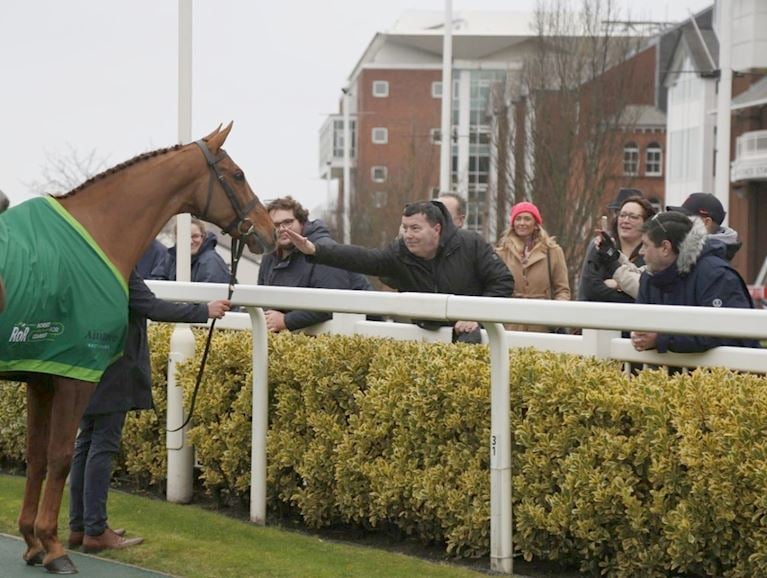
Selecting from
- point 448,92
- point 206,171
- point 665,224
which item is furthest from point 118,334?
point 448,92

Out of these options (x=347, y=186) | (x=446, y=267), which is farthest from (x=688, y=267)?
(x=347, y=186)

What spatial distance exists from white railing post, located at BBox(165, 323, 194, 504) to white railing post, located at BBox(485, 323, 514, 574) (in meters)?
2.26

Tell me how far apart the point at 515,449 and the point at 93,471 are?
6.73 feet

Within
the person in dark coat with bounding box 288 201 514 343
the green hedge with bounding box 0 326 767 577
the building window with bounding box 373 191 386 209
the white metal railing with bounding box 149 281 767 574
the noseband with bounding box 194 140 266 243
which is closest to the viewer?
the green hedge with bounding box 0 326 767 577

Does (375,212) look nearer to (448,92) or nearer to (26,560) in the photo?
(448,92)

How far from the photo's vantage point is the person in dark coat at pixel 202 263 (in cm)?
1018

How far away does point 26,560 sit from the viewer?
20.3 feet

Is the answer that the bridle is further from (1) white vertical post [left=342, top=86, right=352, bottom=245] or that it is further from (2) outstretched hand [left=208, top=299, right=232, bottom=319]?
(1) white vertical post [left=342, top=86, right=352, bottom=245]

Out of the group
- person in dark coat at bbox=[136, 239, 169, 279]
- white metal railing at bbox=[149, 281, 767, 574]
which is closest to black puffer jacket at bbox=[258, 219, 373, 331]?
white metal railing at bbox=[149, 281, 767, 574]

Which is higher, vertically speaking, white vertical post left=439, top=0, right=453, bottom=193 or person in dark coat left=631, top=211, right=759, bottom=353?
white vertical post left=439, top=0, right=453, bottom=193

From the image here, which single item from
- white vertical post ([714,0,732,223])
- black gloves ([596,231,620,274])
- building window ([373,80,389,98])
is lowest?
black gloves ([596,231,620,274])

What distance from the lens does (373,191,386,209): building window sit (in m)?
48.3

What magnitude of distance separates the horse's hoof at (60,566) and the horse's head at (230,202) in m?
1.73

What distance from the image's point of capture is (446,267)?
23.9ft
